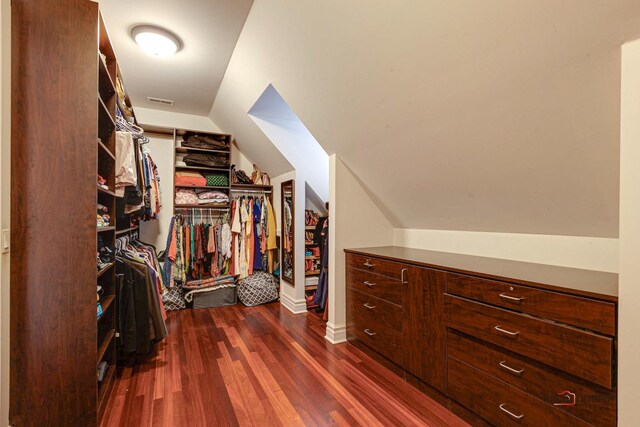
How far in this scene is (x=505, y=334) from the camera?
1502mm

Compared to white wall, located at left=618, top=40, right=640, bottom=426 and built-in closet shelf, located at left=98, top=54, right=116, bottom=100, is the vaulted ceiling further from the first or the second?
white wall, located at left=618, top=40, right=640, bottom=426

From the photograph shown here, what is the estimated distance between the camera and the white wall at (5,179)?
51.2 inches

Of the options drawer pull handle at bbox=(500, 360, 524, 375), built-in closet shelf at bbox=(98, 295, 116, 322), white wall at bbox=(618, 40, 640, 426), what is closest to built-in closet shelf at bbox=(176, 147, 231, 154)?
built-in closet shelf at bbox=(98, 295, 116, 322)

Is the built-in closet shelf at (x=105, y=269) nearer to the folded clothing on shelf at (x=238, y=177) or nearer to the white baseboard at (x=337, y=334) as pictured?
the white baseboard at (x=337, y=334)

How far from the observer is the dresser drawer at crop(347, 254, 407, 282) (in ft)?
7.18

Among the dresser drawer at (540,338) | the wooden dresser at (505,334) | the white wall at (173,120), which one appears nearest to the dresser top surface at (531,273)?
the wooden dresser at (505,334)

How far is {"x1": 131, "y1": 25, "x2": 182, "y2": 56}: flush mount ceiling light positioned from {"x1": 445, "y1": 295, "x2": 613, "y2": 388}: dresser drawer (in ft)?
9.37

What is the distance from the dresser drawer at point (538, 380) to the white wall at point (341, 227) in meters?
1.18

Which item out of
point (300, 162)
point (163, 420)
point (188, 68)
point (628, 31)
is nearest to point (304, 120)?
point (300, 162)

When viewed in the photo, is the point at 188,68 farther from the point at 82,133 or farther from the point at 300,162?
the point at 82,133

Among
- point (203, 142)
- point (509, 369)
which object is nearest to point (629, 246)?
point (509, 369)

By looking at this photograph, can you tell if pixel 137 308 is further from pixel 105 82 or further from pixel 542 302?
pixel 542 302

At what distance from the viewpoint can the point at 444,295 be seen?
184 cm

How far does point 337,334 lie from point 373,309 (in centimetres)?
55
